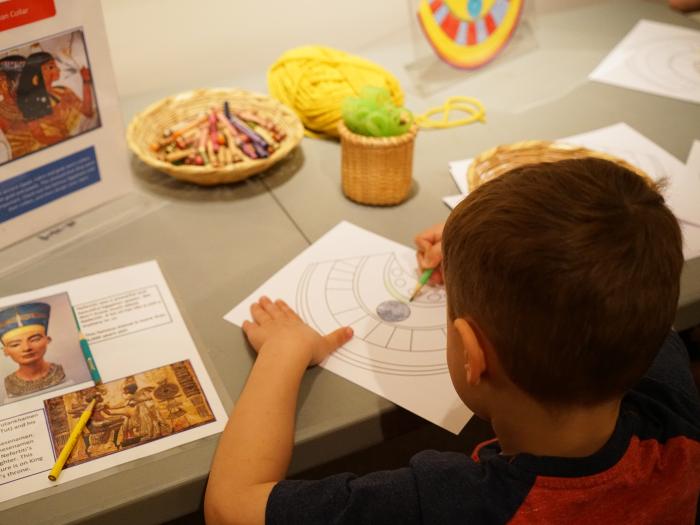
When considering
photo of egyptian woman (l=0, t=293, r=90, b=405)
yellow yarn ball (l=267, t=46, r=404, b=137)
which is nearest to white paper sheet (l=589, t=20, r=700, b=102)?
yellow yarn ball (l=267, t=46, r=404, b=137)

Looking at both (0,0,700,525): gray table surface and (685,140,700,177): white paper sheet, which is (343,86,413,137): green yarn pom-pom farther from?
(685,140,700,177): white paper sheet

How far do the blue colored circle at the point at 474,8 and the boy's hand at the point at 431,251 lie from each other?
60 centimetres

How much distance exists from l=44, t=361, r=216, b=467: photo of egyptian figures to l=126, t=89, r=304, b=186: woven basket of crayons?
1.25 ft

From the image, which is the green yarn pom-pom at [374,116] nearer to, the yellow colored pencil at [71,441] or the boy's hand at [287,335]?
the boy's hand at [287,335]

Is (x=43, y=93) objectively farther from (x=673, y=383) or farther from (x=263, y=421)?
(x=673, y=383)

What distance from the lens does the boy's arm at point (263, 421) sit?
65cm

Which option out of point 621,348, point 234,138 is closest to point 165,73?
point 234,138

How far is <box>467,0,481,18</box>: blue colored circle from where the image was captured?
1.36 m

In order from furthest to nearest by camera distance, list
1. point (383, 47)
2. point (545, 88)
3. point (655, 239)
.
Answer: point (383, 47) → point (545, 88) → point (655, 239)

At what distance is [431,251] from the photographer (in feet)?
3.01

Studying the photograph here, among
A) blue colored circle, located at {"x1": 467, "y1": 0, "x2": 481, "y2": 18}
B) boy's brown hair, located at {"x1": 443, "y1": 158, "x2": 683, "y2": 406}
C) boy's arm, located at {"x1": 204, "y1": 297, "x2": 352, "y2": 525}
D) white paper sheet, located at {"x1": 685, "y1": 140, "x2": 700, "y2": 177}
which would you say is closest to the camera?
boy's brown hair, located at {"x1": 443, "y1": 158, "x2": 683, "y2": 406}

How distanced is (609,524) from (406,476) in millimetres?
173

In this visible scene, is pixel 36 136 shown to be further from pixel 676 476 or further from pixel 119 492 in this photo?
pixel 676 476

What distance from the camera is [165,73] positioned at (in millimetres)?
1400
